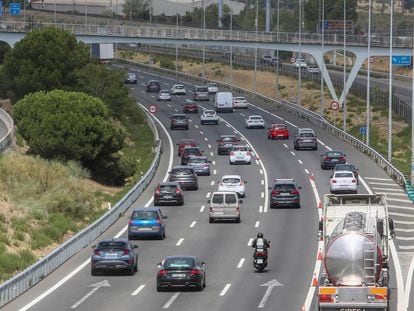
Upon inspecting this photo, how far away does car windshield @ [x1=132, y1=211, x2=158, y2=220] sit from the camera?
199 ft

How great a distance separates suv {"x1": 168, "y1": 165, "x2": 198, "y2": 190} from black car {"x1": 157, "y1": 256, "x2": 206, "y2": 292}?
32.8 m

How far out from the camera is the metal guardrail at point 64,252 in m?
46.2

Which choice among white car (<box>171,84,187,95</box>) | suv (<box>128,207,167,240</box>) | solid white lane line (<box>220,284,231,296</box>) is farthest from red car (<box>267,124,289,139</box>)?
solid white lane line (<box>220,284,231,296</box>)

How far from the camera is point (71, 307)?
44344 mm

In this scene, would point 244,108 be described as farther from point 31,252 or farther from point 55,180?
point 31,252

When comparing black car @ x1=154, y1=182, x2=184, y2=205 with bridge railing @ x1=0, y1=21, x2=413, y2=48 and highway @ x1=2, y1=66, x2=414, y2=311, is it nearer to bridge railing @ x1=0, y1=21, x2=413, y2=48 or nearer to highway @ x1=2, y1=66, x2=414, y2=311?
highway @ x1=2, y1=66, x2=414, y2=311

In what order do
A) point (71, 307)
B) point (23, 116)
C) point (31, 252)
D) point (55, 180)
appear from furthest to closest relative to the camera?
point (23, 116), point (55, 180), point (31, 252), point (71, 307)

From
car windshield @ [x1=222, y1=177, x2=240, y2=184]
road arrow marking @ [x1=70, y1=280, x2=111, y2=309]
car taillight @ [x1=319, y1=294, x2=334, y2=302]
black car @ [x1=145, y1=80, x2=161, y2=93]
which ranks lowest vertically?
black car @ [x1=145, y1=80, x2=161, y2=93]

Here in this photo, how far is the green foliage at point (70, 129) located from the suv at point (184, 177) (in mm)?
8702

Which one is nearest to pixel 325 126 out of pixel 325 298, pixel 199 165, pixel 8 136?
pixel 199 165

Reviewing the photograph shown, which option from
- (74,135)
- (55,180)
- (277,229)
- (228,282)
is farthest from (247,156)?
(228,282)

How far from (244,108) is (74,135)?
55296 millimetres

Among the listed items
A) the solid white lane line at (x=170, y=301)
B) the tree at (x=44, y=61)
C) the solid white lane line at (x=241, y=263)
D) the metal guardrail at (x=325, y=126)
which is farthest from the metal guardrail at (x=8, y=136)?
the solid white lane line at (x=170, y=301)

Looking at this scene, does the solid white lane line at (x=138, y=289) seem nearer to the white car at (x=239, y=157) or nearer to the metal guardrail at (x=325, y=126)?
the metal guardrail at (x=325, y=126)
